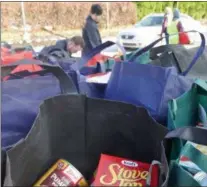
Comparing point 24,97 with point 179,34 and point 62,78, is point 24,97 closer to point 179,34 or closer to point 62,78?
point 62,78

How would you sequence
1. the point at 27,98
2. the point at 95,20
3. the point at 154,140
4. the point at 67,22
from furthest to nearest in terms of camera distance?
the point at 67,22, the point at 95,20, the point at 27,98, the point at 154,140

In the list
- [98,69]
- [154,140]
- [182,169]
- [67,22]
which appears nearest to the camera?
[182,169]

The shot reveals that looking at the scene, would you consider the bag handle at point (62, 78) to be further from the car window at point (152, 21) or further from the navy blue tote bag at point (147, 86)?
the car window at point (152, 21)

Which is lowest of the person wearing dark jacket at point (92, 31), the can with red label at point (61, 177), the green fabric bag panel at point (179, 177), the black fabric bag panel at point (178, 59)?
the person wearing dark jacket at point (92, 31)

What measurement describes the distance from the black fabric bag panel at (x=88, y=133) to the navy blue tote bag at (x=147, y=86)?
12cm

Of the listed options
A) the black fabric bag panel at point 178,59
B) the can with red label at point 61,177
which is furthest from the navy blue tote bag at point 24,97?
the black fabric bag panel at point 178,59

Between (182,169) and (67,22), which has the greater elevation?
(182,169)

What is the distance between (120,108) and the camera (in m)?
0.85

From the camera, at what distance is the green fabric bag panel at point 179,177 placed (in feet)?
2.14

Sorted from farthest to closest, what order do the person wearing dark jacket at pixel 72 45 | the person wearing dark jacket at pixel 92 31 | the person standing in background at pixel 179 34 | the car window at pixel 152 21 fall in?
the car window at pixel 152 21
the person standing in background at pixel 179 34
the person wearing dark jacket at pixel 92 31
the person wearing dark jacket at pixel 72 45

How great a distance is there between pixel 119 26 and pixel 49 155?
13.0m

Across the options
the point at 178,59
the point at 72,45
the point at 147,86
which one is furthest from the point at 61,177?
the point at 72,45

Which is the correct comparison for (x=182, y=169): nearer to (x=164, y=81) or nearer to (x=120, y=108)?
(x=120, y=108)

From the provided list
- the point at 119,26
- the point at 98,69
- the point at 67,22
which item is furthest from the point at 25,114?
the point at 119,26
